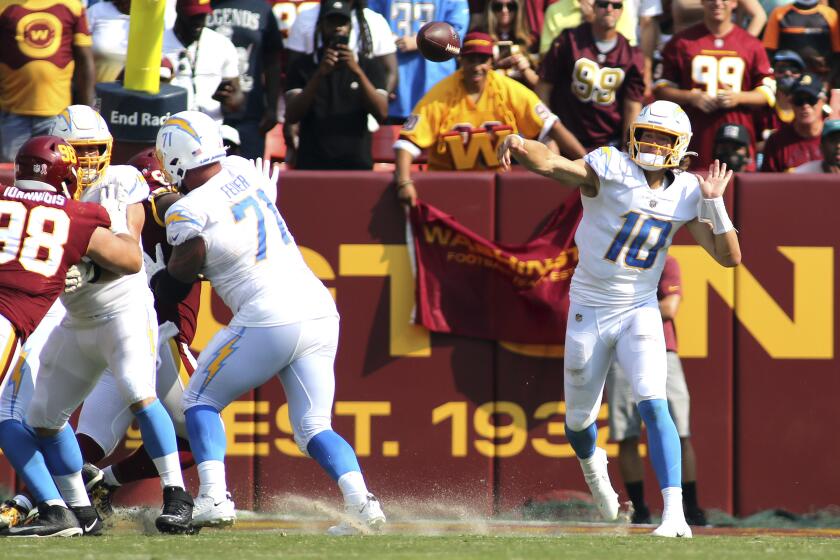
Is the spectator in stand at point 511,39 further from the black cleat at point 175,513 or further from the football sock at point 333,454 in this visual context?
the black cleat at point 175,513

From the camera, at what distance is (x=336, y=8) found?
8.70 m

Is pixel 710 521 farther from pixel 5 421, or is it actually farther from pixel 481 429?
pixel 5 421

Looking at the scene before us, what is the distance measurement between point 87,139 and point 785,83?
460cm

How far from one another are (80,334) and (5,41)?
10.9ft

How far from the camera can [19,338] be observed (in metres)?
6.01

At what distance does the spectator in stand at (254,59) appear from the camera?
9.27m

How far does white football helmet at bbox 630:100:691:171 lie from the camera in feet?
23.1

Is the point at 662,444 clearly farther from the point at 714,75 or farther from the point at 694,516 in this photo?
the point at 714,75

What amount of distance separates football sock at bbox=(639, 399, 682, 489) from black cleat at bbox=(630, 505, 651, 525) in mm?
1198

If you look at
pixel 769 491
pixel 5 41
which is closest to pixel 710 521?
pixel 769 491

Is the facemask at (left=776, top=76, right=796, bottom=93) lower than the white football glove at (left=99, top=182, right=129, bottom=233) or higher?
higher

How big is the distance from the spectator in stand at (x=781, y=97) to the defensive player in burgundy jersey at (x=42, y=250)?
457 cm

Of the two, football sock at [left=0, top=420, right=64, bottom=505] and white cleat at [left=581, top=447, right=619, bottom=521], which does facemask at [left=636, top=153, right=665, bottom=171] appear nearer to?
white cleat at [left=581, top=447, right=619, bottom=521]

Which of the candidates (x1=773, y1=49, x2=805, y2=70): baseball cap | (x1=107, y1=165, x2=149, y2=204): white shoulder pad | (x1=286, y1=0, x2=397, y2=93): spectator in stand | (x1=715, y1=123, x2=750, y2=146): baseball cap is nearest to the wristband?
(x1=715, y1=123, x2=750, y2=146): baseball cap
